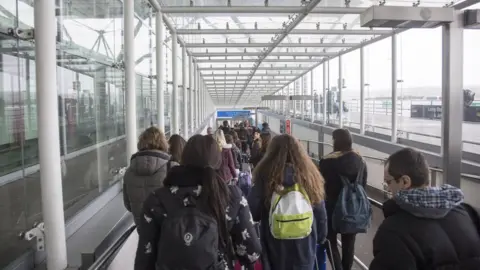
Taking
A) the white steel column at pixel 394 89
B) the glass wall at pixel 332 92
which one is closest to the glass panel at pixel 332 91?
the glass wall at pixel 332 92

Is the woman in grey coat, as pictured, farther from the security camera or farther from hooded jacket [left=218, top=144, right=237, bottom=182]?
hooded jacket [left=218, top=144, right=237, bottom=182]

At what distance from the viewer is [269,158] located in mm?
3010

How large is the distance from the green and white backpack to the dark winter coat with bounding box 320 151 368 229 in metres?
1.11

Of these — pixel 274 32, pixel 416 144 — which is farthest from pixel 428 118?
pixel 274 32

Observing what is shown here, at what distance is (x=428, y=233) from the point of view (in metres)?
1.70

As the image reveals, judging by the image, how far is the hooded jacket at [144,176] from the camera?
3616mm

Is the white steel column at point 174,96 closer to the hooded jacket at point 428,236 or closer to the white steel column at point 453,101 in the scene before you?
the white steel column at point 453,101

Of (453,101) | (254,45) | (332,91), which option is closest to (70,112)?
(453,101)

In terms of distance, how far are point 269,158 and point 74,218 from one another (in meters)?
2.19

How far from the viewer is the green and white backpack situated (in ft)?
9.38

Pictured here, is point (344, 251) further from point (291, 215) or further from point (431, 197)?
point (431, 197)

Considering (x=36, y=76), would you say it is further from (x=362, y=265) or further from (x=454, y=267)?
(x=362, y=265)

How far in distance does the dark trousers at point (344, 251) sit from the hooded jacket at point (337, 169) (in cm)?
44

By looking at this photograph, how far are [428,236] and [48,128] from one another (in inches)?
95.2
